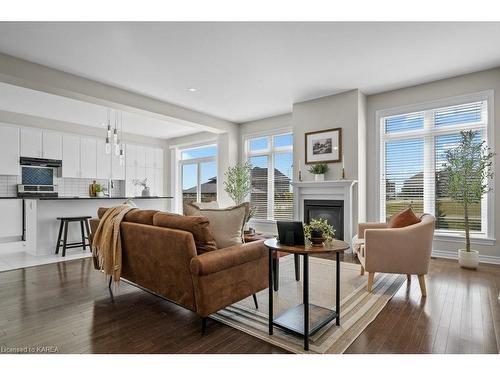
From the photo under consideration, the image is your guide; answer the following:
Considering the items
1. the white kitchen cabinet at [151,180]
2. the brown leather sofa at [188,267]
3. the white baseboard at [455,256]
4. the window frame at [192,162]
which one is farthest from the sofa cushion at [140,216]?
the white kitchen cabinet at [151,180]

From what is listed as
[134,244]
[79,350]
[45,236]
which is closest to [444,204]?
[134,244]

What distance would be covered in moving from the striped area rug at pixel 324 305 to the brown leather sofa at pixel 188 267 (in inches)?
8.6

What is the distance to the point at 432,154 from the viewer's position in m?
4.48

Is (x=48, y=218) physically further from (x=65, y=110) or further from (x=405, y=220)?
(x=405, y=220)

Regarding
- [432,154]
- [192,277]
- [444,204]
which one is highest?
[432,154]

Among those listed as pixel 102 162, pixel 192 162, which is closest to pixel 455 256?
pixel 192 162

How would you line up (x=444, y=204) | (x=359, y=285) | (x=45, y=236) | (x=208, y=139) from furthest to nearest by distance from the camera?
1. (x=208, y=139)
2. (x=45, y=236)
3. (x=444, y=204)
4. (x=359, y=285)

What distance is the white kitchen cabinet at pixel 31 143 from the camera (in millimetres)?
6051

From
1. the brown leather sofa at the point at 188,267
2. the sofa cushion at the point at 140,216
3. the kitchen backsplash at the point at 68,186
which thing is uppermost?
the kitchen backsplash at the point at 68,186

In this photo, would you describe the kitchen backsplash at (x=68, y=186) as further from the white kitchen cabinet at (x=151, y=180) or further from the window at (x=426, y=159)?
the window at (x=426, y=159)

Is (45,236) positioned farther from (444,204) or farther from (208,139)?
(444,204)

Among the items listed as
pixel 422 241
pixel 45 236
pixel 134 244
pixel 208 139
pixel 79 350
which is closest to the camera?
pixel 79 350

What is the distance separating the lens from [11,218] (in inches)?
231

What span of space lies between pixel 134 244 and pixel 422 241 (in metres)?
2.80
